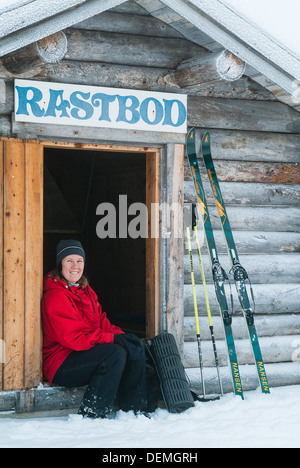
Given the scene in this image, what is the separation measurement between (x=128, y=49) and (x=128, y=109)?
0.52 m

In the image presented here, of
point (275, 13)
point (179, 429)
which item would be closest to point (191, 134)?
point (179, 429)

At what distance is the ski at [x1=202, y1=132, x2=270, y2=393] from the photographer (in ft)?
20.4

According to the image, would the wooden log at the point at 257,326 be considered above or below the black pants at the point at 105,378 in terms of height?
above

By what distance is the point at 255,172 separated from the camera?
6625 millimetres

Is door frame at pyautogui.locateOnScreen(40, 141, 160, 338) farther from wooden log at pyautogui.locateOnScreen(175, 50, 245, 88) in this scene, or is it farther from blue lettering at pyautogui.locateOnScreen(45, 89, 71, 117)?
wooden log at pyautogui.locateOnScreen(175, 50, 245, 88)

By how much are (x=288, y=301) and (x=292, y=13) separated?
1470 inches

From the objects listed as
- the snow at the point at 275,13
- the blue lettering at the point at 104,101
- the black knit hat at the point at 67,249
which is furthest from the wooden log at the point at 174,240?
the snow at the point at 275,13

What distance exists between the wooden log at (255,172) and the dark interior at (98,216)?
248cm

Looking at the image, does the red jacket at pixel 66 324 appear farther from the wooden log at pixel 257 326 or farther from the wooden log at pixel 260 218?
the wooden log at pixel 260 218

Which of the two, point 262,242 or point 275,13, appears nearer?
point 262,242

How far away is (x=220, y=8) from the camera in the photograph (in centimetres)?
539

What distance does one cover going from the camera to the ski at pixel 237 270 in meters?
6.21

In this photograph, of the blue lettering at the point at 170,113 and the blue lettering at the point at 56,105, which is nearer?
the blue lettering at the point at 56,105

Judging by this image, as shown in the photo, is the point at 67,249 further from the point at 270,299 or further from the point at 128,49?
the point at 270,299
